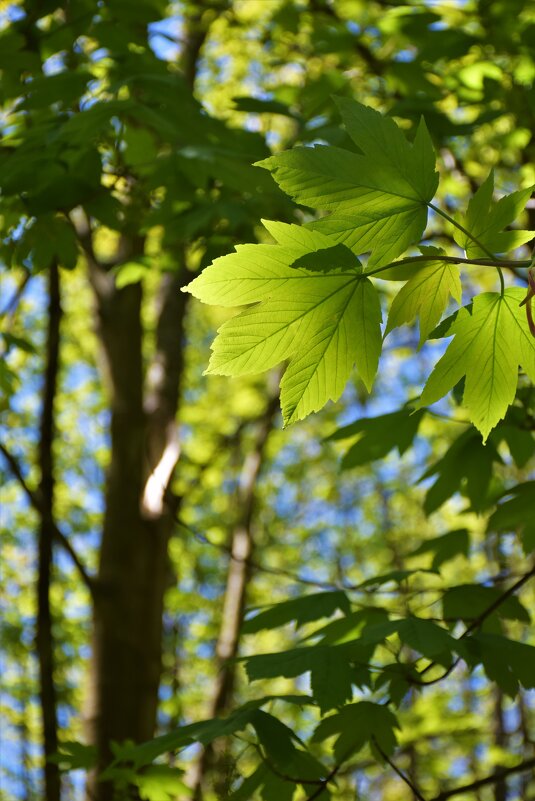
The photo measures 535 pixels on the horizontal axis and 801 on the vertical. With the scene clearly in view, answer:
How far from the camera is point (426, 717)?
4.34 metres

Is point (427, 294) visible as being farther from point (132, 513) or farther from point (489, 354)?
point (132, 513)

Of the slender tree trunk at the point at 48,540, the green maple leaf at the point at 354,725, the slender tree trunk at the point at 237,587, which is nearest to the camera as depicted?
the green maple leaf at the point at 354,725

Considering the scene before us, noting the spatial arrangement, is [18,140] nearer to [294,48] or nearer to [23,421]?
[294,48]

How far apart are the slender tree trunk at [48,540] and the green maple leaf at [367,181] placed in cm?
172

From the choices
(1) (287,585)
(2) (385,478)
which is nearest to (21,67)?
(2) (385,478)

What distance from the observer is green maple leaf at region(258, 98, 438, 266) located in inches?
39.6

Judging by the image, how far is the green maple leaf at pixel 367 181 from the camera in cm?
100

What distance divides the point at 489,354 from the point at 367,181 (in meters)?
0.28

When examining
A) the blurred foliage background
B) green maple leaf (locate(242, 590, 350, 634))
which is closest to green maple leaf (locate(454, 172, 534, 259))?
the blurred foliage background

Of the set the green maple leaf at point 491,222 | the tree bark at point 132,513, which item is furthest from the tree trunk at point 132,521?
the green maple leaf at point 491,222

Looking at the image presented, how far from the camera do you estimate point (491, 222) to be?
1023 millimetres

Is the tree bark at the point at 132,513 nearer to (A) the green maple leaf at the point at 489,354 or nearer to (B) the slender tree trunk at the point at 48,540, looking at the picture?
(B) the slender tree trunk at the point at 48,540

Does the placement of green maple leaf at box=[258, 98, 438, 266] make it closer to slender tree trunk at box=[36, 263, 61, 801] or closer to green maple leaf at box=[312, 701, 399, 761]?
green maple leaf at box=[312, 701, 399, 761]

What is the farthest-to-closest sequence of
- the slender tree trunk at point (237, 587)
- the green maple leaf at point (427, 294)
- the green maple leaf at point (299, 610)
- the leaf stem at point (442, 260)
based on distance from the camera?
1. the slender tree trunk at point (237, 587)
2. the green maple leaf at point (299, 610)
3. the green maple leaf at point (427, 294)
4. the leaf stem at point (442, 260)
